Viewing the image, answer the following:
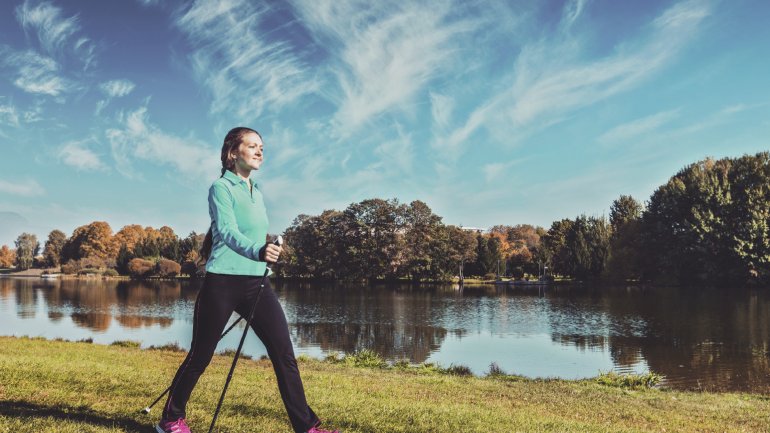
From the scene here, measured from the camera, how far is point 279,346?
3.93 m

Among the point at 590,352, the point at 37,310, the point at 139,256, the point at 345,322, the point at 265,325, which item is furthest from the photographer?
the point at 139,256

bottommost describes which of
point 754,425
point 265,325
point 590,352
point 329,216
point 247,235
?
point 590,352

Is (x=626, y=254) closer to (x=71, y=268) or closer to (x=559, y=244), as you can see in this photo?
(x=559, y=244)

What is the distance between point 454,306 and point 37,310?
2747cm

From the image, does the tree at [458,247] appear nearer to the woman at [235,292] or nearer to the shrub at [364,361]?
the shrub at [364,361]

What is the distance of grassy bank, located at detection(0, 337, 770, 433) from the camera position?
469cm

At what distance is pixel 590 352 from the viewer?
1989cm

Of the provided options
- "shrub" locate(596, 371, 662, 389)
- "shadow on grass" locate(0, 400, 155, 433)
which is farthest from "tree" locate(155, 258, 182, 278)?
"shadow on grass" locate(0, 400, 155, 433)

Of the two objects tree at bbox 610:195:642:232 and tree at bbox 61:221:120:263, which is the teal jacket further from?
tree at bbox 61:221:120:263

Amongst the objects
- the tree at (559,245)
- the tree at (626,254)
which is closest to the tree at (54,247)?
the tree at (559,245)

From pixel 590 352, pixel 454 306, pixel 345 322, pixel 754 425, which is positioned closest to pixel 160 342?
pixel 345 322

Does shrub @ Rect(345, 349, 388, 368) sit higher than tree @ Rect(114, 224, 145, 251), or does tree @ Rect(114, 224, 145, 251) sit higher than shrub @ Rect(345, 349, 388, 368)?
tree @ Rect(114, 224, 145, 251)

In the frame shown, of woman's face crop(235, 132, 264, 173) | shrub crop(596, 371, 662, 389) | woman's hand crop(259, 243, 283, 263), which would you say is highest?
woman's face crop(235, 132, 264, 173)

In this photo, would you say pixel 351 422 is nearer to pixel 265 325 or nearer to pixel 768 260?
pixel 265 325
